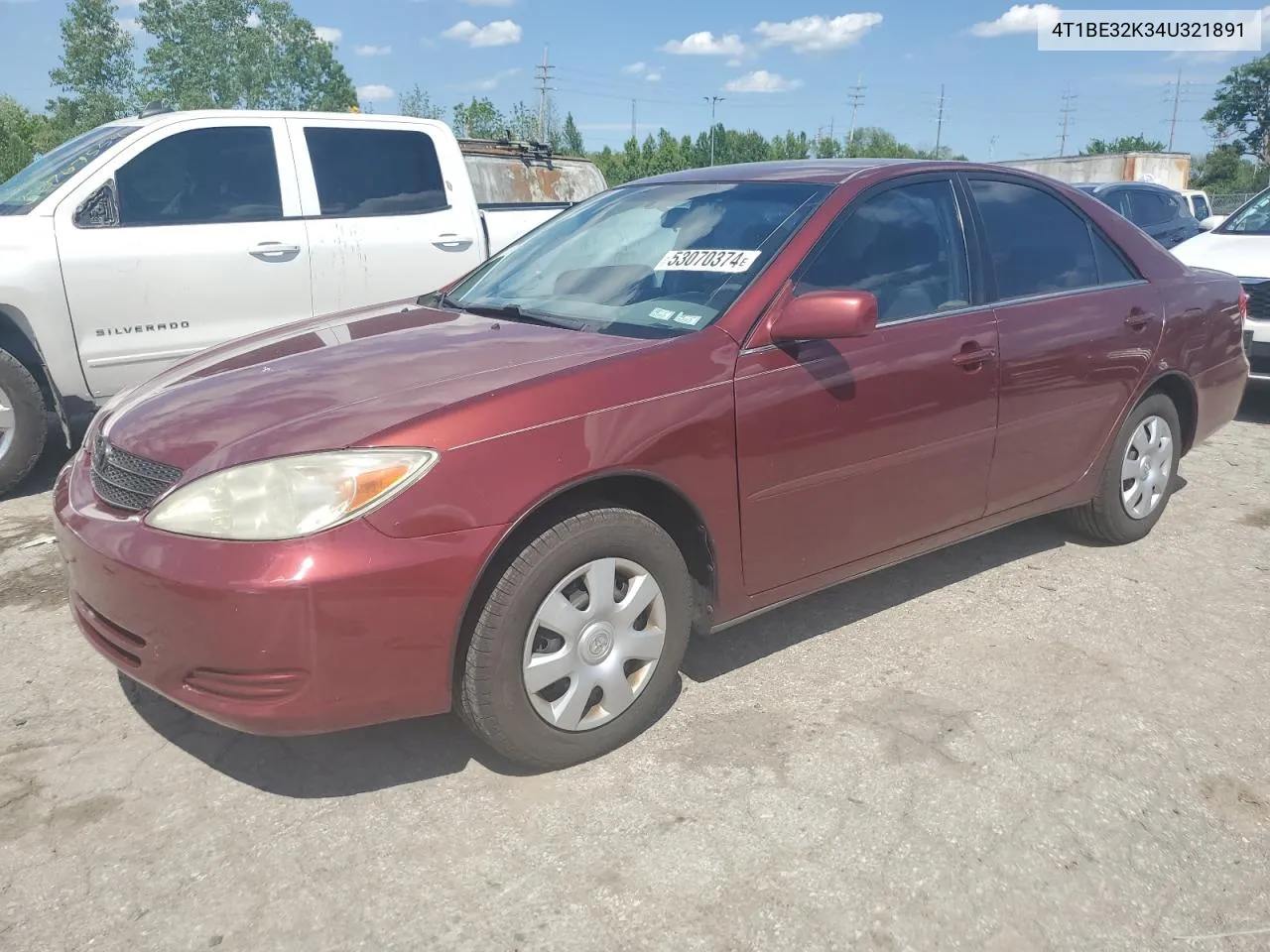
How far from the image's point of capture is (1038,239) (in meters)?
3.93

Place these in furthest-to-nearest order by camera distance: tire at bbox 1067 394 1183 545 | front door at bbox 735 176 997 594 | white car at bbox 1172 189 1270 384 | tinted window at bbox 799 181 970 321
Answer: white car at bbox 1172 189 1270 384 < tire at bbox 1067 394 1183 545 < tinted window at bbox 799 181 970 321 < front door at bbox 735 176 997 594

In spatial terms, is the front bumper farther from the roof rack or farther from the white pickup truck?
the roof rack

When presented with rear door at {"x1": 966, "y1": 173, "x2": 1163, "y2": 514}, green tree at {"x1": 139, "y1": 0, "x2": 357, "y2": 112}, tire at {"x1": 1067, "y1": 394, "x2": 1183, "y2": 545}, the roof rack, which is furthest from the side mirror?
green tree at {"x1": 139, "y1": 0, "x2": 357, "y2": 112}

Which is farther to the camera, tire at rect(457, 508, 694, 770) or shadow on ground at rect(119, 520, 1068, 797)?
shadow on ground at rect(119, 520, 1068, 797)

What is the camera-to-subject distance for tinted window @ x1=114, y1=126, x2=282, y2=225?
529 cm

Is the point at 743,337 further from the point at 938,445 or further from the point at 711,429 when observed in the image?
the point at 938,445

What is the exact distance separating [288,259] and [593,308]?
3.08 metres

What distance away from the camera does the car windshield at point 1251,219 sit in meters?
7.97

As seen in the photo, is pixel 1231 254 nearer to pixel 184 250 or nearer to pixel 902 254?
pixel 902 254

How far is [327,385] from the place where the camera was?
2.73 metres

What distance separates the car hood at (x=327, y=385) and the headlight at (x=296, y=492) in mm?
45

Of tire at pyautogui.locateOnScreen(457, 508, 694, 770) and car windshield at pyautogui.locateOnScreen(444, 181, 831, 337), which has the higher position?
car windshield at pyautogui.locateOnScreen(444, 181, 831, 337)

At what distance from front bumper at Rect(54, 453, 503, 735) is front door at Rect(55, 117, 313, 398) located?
312cm

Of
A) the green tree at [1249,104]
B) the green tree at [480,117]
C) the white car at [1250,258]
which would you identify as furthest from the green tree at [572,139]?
the white car at [1250,258]
